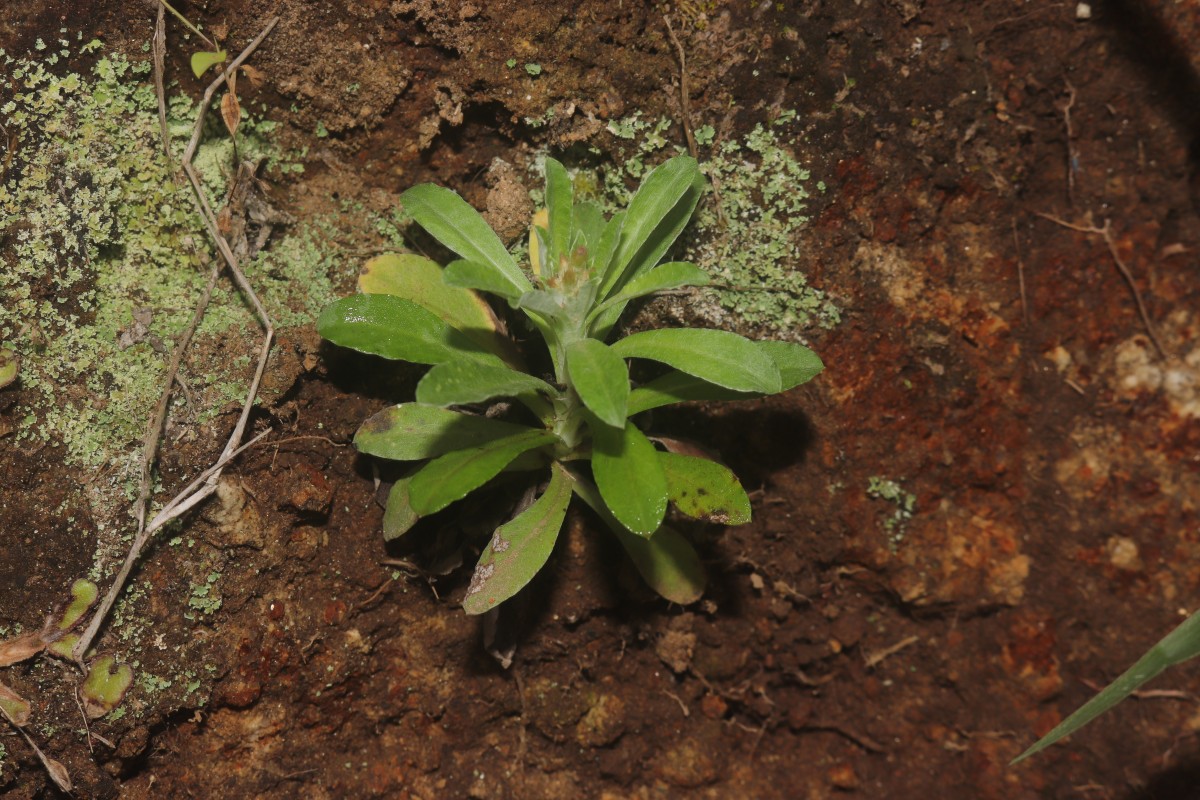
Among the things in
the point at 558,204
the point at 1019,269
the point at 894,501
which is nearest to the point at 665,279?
the point at 558,204

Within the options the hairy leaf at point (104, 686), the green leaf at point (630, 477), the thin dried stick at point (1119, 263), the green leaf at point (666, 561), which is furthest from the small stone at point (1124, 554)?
the hairy leaf at point (104, 686)

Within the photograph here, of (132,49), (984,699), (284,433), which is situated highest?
(132,49)

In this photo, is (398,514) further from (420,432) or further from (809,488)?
(809,488)

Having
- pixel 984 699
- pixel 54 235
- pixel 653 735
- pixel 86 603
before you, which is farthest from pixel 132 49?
pixel 984 699

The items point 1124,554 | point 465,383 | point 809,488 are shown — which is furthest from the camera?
point 1124,554

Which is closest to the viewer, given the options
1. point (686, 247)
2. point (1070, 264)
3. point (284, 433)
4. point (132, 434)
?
point (132, 434)

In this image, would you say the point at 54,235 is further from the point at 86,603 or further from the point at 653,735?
the point at 653,735

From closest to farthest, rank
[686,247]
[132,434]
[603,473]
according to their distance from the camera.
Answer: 1. [603,473]
2. [132,434]
3. [686,247]
